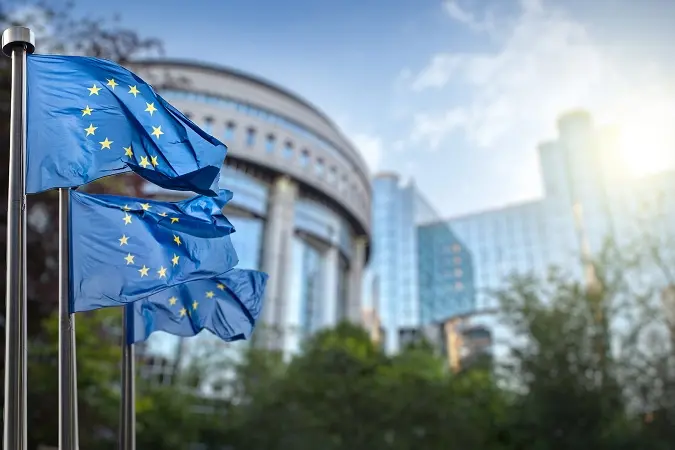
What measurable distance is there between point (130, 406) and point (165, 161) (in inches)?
133

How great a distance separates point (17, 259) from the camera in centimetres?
611

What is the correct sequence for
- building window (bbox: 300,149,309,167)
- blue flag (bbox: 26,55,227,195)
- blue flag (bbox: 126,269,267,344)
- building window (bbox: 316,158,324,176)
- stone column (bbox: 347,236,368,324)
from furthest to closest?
1. stone column (bbox: 347,236,368,324)
2. building window (bbox: 316,158,324,176)
3. building window (bbox: 300,149,309,167)
4. blue flag (bbox: 126,269,267,344)
5. blue flag (bbox: 26,55,227,195)

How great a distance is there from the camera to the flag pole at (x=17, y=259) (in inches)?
226

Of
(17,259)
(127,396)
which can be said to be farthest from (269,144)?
(17,259)

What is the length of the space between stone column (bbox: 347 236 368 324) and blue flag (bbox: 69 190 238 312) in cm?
4918

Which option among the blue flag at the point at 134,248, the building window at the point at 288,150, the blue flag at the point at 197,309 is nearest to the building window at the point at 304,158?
the building window at the point at 288,150

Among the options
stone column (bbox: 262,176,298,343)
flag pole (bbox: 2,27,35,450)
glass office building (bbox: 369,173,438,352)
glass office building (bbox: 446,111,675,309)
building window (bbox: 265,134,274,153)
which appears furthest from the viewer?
glass office building (bbox: 369,173,438,352)

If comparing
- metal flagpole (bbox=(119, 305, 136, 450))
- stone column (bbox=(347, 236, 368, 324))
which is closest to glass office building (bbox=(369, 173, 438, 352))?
stone column (bbox=(347, 236, 368, 324))

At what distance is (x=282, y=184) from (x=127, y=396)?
38012 mm

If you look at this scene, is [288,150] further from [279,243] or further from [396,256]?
[396,256]

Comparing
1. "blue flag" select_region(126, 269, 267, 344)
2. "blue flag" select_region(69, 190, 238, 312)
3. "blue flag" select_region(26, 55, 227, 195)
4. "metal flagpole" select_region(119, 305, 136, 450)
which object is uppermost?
"blue flag" select_region(26, 55, 227, 195)

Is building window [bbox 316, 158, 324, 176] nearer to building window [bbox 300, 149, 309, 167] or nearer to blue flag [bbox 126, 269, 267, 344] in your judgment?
building window [bbox 300, 149, 309, 167]

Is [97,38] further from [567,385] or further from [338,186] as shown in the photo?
[338,186]

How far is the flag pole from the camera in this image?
5746mm
